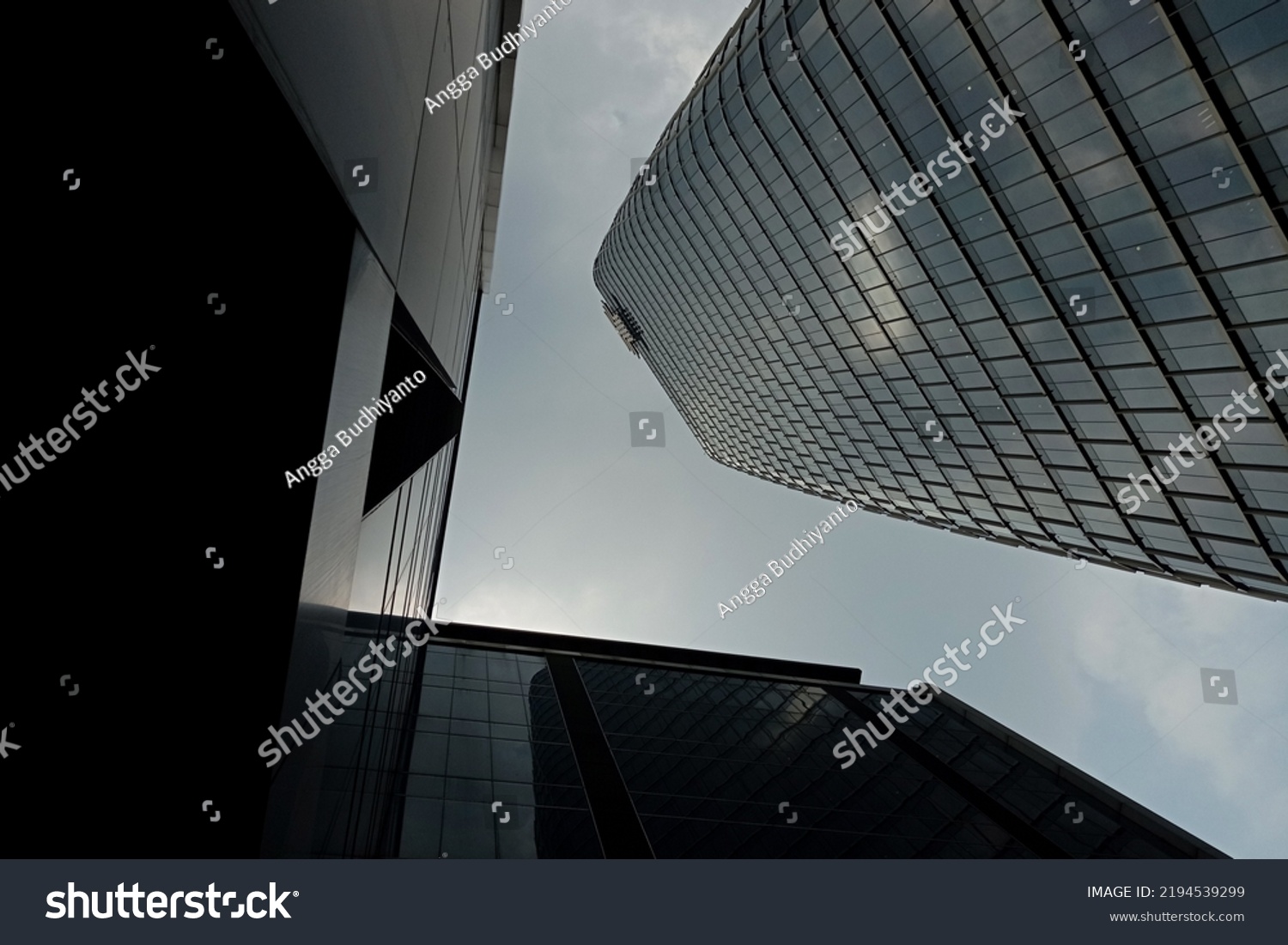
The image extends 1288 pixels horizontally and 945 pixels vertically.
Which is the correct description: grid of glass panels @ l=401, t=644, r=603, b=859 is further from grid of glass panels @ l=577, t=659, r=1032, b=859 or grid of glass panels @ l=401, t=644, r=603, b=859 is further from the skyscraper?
the skyscraper

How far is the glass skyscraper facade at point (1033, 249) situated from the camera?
20.0m

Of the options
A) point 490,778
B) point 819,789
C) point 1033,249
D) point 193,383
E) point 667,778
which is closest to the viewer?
point 193,383

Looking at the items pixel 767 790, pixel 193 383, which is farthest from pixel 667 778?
pixel 193 383

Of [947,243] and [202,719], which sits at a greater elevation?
[947,243]

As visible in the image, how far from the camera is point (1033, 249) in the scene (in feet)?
88.8

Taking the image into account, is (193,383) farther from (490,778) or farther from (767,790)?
(767,790)

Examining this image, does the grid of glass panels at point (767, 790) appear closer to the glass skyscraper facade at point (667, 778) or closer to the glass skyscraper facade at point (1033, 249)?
the glass skyscraper facade at point (667, 778)

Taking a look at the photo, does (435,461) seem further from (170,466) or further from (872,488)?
(872,488)

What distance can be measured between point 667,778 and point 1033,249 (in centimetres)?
2395

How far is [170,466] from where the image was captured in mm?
5129

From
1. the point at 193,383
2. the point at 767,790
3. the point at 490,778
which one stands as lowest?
the point at 490,778

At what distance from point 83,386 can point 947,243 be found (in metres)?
32.9

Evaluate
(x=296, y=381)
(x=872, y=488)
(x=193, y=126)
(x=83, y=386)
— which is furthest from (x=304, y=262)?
(x=872, y=488)

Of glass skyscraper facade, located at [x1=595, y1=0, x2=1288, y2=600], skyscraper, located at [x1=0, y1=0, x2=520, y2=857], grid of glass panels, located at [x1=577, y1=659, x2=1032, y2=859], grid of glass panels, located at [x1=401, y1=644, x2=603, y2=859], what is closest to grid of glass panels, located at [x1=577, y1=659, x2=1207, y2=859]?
grid of glass panels, located at [x1=577, y1=659, x2=1032, y2=859]
